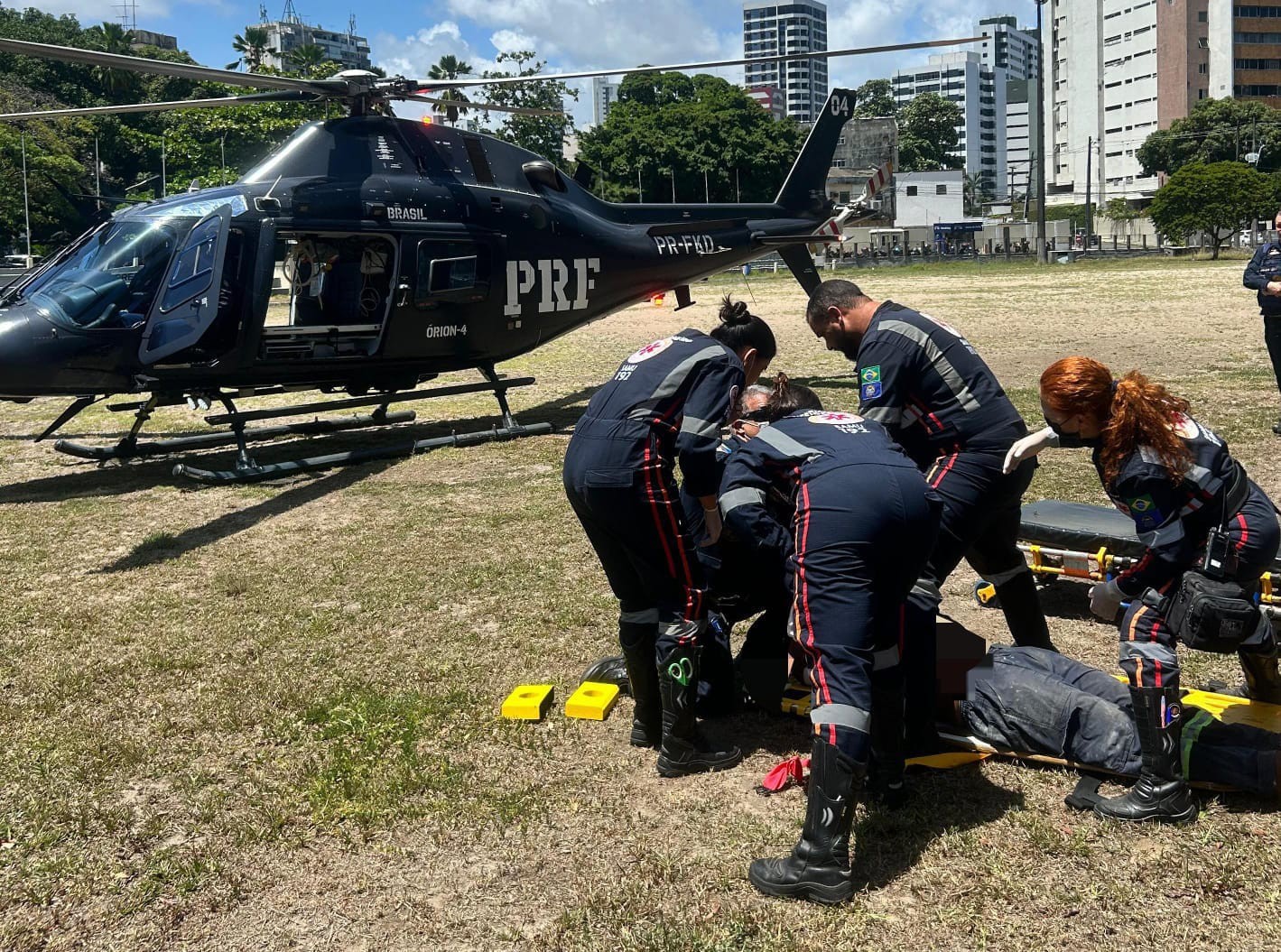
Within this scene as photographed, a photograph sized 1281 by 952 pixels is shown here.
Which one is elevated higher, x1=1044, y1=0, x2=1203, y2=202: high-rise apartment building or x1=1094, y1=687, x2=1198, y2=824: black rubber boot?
x1=1044, y1=0, x2=1203, y2=202: high-rise apartment building

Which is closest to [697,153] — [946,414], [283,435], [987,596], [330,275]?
[283,435]

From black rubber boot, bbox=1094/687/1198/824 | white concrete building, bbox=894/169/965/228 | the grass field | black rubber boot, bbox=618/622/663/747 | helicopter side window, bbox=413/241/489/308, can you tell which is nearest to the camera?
the grass field

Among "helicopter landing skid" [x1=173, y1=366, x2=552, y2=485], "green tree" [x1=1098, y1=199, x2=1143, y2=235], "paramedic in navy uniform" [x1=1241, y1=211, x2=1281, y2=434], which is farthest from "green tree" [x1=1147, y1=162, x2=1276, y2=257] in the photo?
"helicopter landing skid" [x1=173, y1=366, x2=552, y2=485]

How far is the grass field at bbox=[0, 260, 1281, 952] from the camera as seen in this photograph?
3322 millimetres

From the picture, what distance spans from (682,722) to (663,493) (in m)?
0.93

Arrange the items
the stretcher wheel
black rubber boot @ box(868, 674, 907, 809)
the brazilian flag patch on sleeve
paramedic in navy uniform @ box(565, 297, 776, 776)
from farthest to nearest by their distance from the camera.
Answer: the stretcher wheel < paramedic in navy uniform @ box(565, 297, 776, 776) < black rubber boot @ box(868, 674, 907, 809) < the brazilian flag patch on sleeve

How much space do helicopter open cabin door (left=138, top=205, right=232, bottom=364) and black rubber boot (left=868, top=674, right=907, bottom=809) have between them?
744cm

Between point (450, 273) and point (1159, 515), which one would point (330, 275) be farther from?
point (1159, 515)

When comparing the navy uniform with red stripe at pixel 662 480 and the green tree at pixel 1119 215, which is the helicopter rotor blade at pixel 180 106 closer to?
the navy uniform with red stripe at pixel 662 480

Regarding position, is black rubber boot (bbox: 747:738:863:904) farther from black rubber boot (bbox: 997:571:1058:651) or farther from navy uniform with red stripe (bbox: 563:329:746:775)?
black rubber boot (bbox: 997:571:1058:651)

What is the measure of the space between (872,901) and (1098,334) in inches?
685

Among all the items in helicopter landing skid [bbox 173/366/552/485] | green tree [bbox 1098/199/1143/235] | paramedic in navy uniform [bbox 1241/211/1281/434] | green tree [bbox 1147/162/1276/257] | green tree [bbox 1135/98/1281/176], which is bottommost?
helicopter landing skid [bbox 173/366/552/485]

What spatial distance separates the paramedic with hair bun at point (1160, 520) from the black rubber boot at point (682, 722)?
148 cm

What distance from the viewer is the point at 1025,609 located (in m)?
4.95
